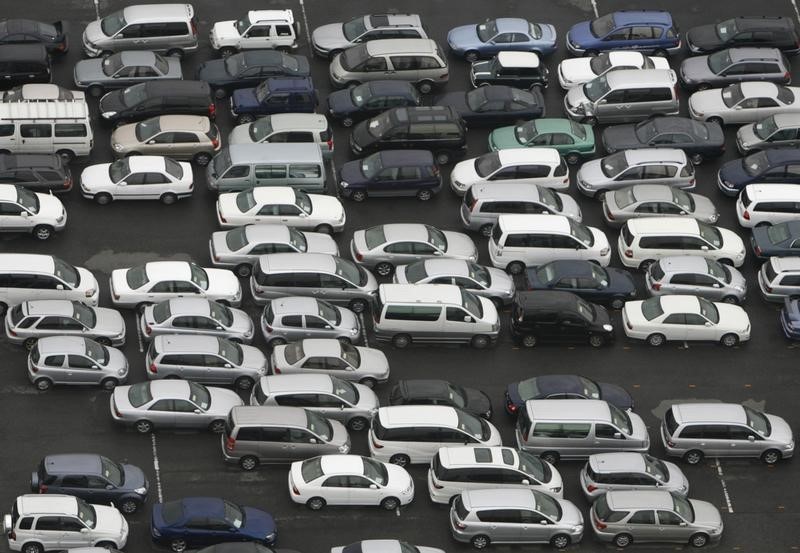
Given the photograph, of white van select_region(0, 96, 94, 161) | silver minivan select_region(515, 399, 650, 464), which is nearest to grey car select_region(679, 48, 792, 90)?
silver minivan select_region(515, 399, 650, 464)

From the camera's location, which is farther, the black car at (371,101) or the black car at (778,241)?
the black car at (371,101)

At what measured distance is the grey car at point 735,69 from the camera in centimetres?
6019

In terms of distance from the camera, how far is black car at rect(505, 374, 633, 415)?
155 feet

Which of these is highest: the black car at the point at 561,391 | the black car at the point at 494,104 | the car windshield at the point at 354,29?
the car windshield at the point at 354,29

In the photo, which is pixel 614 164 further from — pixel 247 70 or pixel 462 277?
pixel 247 70

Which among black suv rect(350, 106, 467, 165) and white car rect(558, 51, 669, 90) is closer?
black suv rect(350, 106, 467, 165)

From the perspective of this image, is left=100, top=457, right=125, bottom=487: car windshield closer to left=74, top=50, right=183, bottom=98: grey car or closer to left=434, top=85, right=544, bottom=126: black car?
left=74, top=50, right=183, bottom=98: grey car

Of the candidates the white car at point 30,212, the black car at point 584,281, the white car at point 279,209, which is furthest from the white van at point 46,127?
the black car at point 584,281

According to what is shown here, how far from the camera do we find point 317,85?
196 ft

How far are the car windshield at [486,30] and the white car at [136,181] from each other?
45.1ft

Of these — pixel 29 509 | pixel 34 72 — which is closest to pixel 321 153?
pixel 34 72

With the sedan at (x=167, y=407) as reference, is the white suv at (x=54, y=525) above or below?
below

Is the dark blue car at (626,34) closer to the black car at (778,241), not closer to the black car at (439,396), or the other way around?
the black car at (778,241)

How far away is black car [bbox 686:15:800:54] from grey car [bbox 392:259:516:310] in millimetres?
15829
